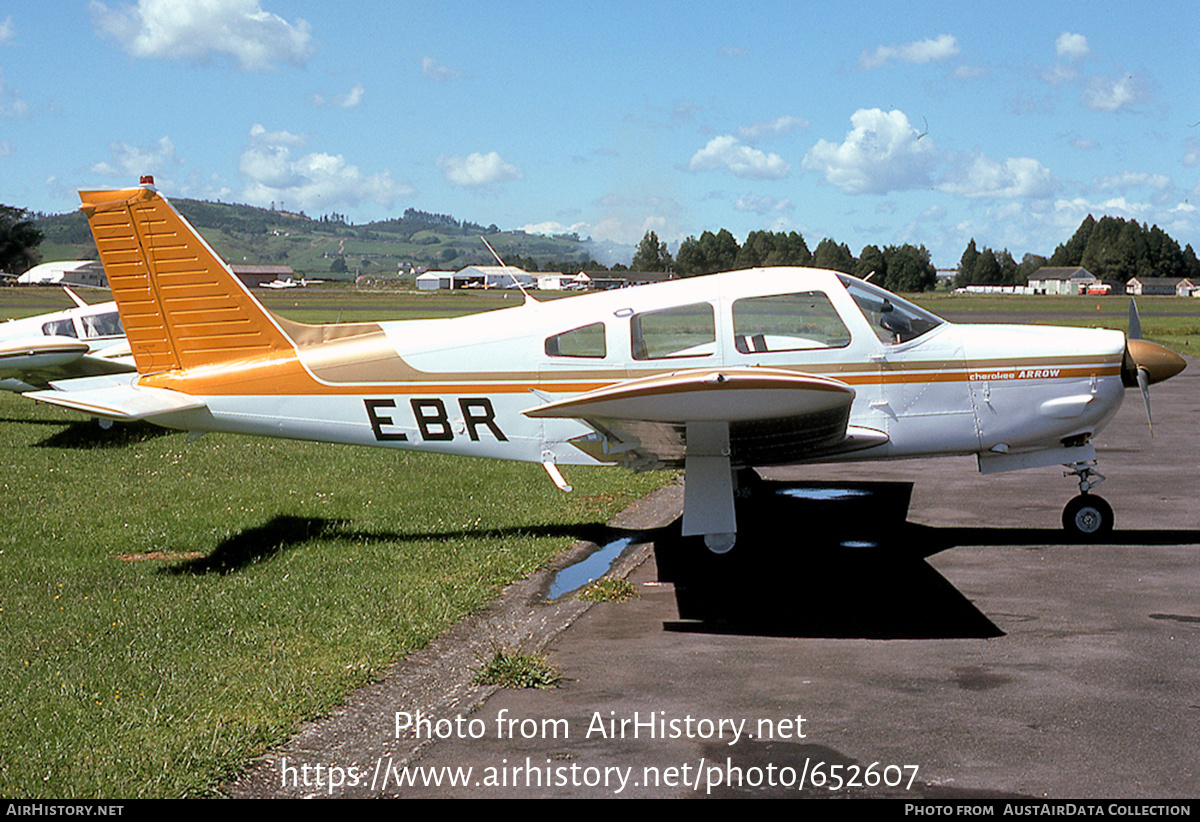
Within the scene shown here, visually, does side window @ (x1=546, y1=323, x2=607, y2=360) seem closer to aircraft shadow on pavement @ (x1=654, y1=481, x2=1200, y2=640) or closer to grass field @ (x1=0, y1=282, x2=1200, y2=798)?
grass field @ (x1=0, y1=282, x2=1200, y2=798)

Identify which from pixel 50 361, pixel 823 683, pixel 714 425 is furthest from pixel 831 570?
pixel 50 361

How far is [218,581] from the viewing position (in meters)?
8.28

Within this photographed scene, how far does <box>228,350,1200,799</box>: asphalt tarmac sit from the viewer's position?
4.79 meters

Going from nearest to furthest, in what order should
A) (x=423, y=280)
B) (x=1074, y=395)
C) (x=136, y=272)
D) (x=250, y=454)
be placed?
(x=1074, y=395), (x=136, y=272), (x=250, y=454), (x=423, y=280)

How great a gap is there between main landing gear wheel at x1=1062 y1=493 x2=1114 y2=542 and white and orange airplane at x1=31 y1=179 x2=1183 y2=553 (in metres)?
0.02

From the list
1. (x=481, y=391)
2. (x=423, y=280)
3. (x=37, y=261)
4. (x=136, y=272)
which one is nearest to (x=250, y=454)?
(x=136, y=272)

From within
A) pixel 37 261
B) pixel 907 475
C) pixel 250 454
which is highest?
pixel 37 261

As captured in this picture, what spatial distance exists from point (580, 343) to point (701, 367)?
3.63 ft

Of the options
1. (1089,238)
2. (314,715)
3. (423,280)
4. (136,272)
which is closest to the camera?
(314,715)

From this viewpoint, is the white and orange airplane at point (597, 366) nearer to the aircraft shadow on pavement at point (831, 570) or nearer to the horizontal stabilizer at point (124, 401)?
the horizontal stabilizer at point (124, 401)

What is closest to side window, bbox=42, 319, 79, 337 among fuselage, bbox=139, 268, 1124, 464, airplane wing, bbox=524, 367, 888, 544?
fuselage, bbox=139, 268, 1124, 464

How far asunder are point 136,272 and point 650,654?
6.30 m

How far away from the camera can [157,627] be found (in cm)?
700
